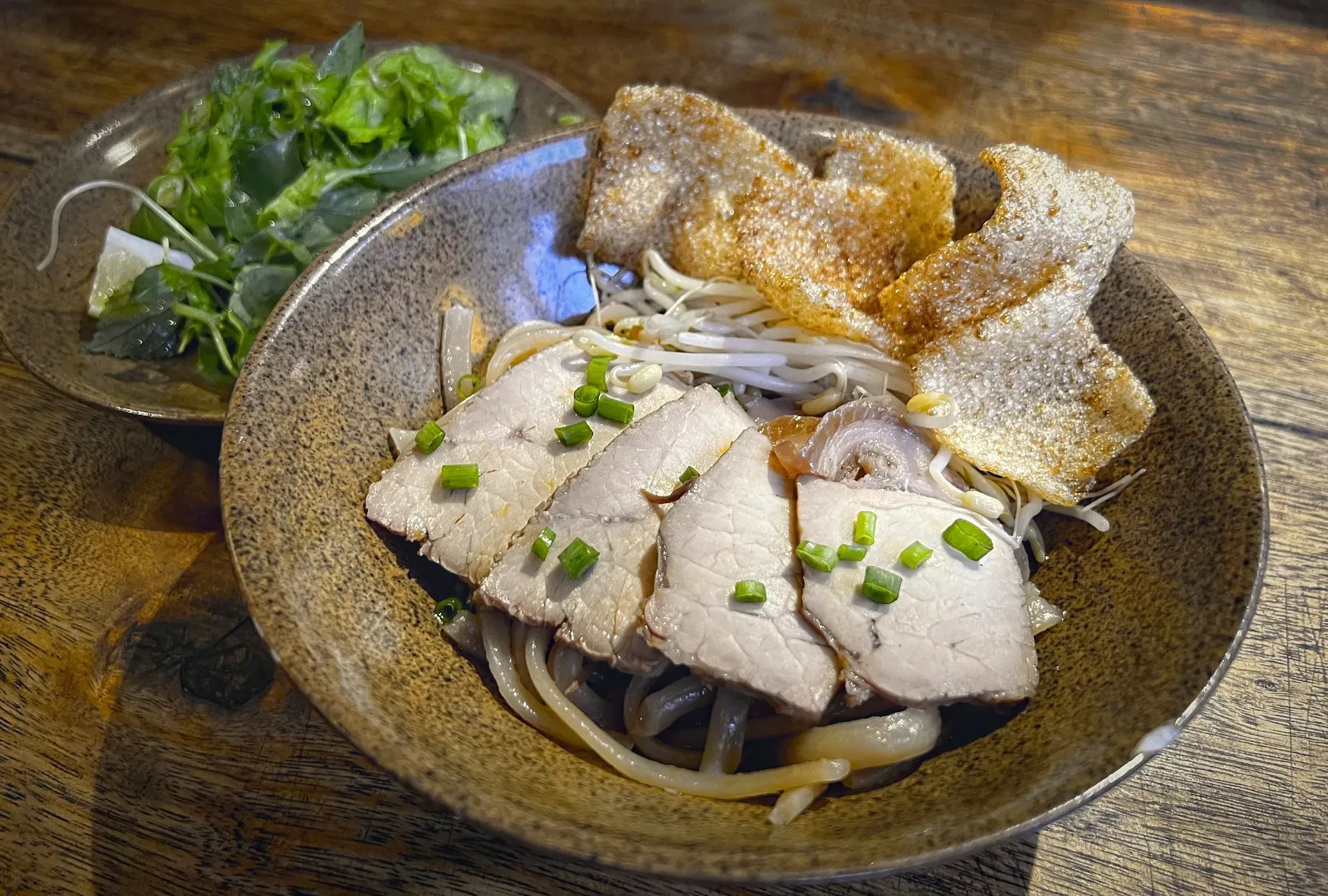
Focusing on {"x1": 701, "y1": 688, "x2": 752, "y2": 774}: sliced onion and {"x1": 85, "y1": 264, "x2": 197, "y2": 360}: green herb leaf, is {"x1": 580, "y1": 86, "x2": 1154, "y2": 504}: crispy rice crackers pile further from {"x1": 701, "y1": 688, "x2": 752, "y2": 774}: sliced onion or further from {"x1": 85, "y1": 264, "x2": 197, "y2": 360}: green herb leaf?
{"x1": 85, "y1": 264, "x2": 197, "y2": 360}: green herb leaf

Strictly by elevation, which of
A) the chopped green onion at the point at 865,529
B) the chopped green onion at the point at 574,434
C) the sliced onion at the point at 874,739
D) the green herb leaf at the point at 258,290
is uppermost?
Result: the chopped green onion at the point at 865,529

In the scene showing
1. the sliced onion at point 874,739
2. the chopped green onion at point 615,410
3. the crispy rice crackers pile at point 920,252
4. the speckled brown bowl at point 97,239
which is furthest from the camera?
the speckled brown bowl at point 97,239

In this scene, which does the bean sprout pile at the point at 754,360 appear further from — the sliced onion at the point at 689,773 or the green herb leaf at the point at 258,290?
the green herb leaf at the point at 258,290

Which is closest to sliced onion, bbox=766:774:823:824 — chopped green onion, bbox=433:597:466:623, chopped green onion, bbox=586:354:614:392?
chopped green onion, bbox=433:597:466:623

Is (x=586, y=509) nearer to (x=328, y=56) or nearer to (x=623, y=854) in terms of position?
(x=623, y=854)

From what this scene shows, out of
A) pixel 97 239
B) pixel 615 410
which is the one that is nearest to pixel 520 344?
pixel 615 410

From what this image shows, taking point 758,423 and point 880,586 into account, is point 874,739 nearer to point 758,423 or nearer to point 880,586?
point 880,586

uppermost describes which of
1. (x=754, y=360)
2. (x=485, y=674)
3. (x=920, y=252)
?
(x=920, y=252)

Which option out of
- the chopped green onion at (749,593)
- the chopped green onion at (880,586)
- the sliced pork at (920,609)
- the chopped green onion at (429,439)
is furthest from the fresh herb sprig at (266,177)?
the chopped green onion at (880,586)
